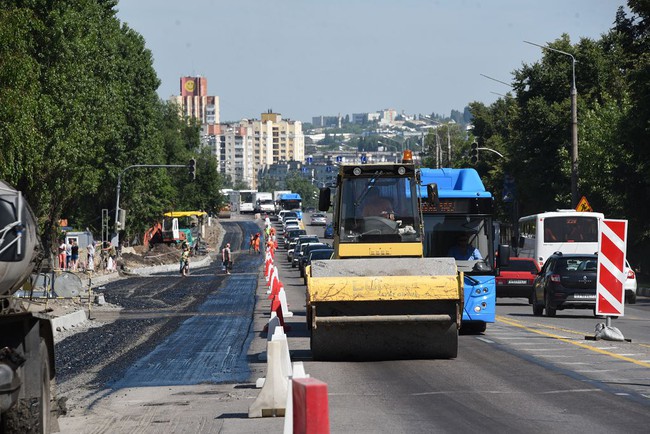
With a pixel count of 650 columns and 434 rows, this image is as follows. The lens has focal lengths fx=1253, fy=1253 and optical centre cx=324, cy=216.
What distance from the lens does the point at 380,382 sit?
50.2ft

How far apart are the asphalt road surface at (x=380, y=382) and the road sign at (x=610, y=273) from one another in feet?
2.38

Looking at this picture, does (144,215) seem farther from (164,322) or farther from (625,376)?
(625,376)

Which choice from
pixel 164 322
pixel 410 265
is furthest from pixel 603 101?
pixel 410 265

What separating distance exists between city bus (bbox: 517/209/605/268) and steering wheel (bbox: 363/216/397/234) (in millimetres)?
27389

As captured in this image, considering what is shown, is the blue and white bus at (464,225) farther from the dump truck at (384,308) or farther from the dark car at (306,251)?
the dark car at (306,251)

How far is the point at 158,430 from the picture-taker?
1203 centimetres

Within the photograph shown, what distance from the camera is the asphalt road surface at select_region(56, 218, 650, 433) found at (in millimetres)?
11922

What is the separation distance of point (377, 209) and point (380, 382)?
209 inches

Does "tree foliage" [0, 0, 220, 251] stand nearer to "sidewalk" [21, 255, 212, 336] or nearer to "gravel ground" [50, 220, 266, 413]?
"sidewalk" [21, 255, 212, 336]

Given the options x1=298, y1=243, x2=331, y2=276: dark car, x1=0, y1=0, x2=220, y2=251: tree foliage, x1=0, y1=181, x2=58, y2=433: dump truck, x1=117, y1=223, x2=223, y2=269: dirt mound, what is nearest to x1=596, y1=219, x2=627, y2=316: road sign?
x1=0, y1=181, x2=58, y2=433: dump truck

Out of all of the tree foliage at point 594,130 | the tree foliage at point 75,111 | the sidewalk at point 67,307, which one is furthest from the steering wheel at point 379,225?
the tree foliage at point 594,130

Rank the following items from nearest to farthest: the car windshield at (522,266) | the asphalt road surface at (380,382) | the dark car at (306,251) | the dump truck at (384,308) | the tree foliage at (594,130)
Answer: the asphalt road surface at (380,382) < the dump truck at (384,308) < the car windshield at (522,266) < the tree foliage at (594,130) < the dark car at (306,251)

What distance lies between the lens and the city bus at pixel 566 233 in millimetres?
46500

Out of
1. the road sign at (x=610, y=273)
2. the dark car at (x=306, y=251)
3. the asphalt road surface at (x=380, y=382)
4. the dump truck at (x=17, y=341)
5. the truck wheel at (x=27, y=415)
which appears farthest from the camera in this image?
the dark car at (x=306, y=251)
